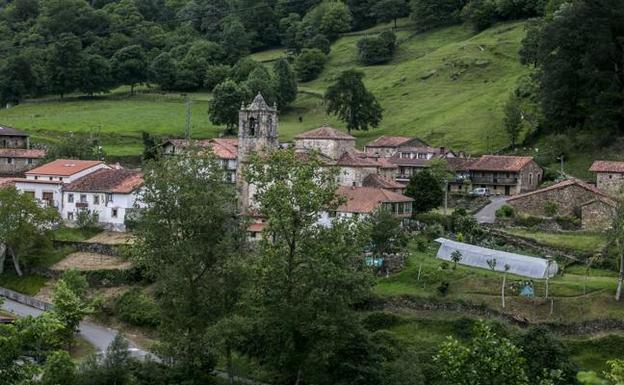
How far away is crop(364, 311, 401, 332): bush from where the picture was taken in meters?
45.3

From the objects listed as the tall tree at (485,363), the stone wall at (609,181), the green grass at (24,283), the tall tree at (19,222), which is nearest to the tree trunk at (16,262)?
the tall tree at (19,222)

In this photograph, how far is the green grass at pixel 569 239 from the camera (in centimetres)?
4878

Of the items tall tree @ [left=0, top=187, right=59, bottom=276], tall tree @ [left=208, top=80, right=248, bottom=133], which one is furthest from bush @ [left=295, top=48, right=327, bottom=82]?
tall tree @ [left=0, top=187, right=59, bottom=276]

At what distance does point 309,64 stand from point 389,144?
40870 mm

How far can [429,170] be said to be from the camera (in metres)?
63.3

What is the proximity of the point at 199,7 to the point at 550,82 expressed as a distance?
85971 mm

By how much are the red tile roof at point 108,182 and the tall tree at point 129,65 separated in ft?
161

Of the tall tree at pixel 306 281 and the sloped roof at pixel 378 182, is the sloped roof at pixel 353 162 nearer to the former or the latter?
the sloped roof at pixel 378 182

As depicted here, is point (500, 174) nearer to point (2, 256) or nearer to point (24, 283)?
point (24, 283)

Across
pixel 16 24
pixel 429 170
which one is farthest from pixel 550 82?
pixel 16 24

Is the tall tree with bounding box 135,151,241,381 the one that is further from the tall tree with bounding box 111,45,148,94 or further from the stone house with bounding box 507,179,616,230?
the tall tree with bounding box 111,45,148,94

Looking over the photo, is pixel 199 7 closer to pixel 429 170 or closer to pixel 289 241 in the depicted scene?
pixel 429 170

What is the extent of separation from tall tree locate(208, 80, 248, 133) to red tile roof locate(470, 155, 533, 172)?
31.1m

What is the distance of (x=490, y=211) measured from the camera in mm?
59406
